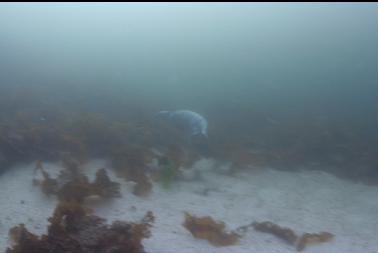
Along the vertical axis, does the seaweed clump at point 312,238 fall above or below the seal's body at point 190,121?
below

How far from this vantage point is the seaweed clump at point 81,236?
3.44 metres

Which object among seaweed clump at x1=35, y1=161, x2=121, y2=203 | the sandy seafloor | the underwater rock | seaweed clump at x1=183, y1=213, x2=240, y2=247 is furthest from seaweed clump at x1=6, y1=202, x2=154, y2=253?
the underwater rock

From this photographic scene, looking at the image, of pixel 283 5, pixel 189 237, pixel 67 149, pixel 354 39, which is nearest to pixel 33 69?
pixel 67 149

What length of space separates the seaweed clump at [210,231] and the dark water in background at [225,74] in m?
5.68

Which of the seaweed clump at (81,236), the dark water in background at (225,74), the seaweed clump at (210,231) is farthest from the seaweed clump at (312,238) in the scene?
the dark water in background at (225,74)

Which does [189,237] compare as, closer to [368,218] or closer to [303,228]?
[303,228]

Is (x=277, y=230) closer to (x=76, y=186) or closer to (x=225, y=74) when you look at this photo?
(x=76, y=186)

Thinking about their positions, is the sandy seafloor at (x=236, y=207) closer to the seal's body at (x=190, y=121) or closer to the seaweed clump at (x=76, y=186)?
A: the seaweed clump at (x=76, y=186)

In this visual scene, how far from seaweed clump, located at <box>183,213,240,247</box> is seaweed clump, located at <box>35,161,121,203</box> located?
1.31m

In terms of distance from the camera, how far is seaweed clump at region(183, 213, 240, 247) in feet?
14.2

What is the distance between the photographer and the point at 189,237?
4.37 meters

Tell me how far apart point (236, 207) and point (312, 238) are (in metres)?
1.26

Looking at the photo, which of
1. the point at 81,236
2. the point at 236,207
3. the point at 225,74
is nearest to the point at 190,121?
the point at 236,207

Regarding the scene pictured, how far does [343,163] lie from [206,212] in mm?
4935
